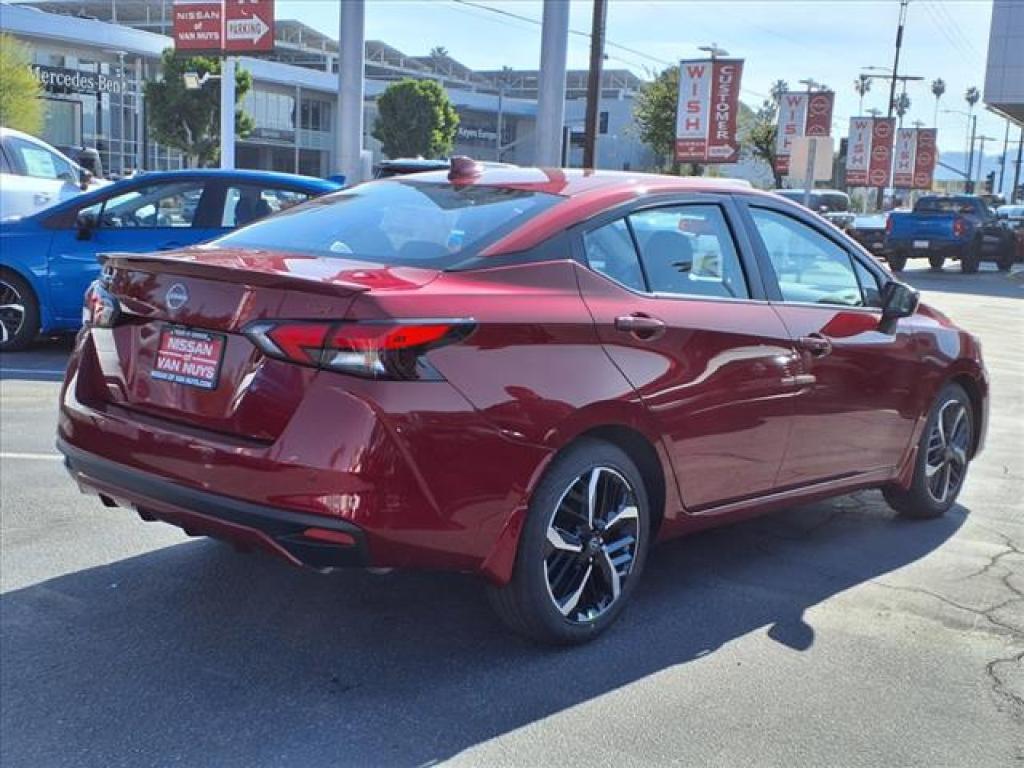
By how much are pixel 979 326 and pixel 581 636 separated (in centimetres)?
1413

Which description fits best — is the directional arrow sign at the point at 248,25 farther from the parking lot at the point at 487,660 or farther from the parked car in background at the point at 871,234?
the parked car in background at the point at 871,234

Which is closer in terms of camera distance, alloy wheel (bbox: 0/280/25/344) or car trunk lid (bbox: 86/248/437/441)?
car trunk lid (bbox: 86/248/437/441)

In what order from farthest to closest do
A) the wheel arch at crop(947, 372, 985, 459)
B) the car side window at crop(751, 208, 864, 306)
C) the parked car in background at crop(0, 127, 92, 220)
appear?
the parked car in background at crop(0, 127, 92, 220), the wheel arch at crop(947, 372, 985, 459), the car side window at crop(751, 208, 864, 306)

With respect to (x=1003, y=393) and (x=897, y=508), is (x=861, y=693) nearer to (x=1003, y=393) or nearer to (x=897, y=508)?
(x=897, y=508)

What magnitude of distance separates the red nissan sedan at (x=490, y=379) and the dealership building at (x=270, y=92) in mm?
28063

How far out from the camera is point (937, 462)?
5668mm

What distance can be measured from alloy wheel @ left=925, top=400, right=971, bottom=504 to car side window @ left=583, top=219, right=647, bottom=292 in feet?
7.69

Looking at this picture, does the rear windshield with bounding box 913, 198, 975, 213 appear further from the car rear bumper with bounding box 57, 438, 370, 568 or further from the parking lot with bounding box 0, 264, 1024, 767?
the car rear bumper with bounding box 57, 438, 370, 568

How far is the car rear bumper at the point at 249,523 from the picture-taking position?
3.22 meters

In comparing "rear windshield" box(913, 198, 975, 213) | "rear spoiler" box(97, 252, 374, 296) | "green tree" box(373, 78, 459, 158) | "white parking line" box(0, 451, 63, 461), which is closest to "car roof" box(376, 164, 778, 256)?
"rear spoiler" box(97, 252, 374, 296)

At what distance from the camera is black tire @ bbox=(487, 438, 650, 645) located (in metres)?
3.61

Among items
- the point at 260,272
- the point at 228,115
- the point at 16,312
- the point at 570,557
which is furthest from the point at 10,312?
the point at 228,115

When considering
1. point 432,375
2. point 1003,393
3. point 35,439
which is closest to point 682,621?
point 432,375

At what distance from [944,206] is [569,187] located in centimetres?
2774
